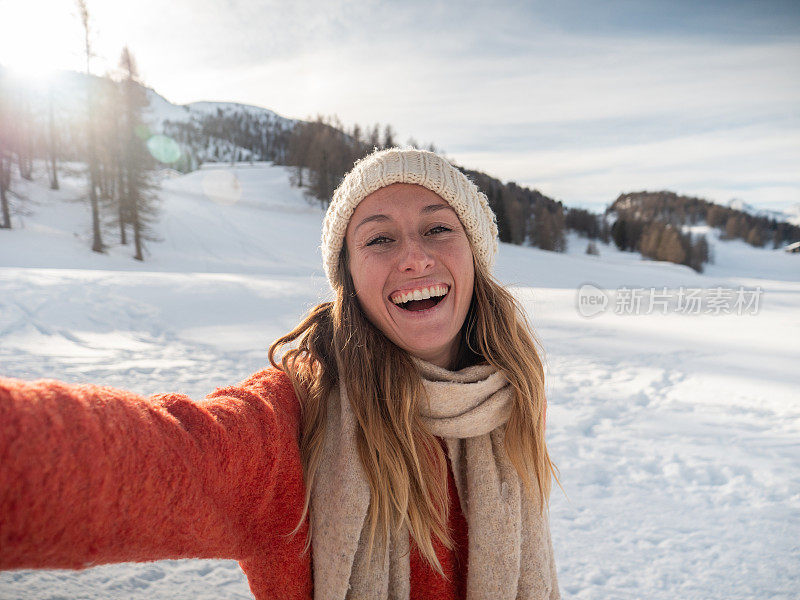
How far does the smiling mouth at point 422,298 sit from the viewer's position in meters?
1.47

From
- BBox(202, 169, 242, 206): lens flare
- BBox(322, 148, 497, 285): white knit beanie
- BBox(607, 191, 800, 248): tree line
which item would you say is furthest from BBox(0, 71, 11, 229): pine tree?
BBox(607, 191, 800, 248): tree line

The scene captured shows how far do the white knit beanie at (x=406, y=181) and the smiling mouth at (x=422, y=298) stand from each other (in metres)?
0.27

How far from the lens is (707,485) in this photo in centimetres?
313

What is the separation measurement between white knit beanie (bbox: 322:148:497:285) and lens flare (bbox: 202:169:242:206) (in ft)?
117

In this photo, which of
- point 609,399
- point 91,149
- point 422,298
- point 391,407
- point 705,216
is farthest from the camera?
point 705,216

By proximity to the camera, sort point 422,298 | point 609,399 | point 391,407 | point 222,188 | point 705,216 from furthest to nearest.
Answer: point 705,216
point 222,188
point 609,399
point 422,298
point 391,407

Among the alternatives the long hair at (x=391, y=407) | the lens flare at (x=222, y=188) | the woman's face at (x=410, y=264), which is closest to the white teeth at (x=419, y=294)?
the woman's face at (x=410, y=264)

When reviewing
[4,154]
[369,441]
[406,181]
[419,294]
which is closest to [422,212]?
[406,181]

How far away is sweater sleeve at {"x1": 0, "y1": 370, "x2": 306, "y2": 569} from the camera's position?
2.19 ft

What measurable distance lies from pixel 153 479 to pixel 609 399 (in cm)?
481

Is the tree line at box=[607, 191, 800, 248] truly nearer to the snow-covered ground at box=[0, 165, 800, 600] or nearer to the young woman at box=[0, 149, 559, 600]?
the snow-covered ground at box=[0, 165, 800, 600]

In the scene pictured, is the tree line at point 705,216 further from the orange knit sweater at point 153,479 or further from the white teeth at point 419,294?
the orange knit sweater at point 153,479

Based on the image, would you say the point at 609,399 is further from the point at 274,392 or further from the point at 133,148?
the point at 133,148

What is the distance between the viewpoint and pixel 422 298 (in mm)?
1498
